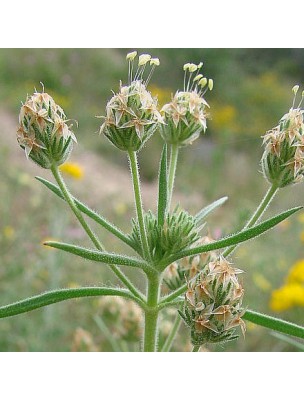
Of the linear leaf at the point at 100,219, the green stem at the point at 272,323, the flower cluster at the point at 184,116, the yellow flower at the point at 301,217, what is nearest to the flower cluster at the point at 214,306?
the green stem at the point at 272,323

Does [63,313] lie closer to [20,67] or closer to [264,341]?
[264,341]

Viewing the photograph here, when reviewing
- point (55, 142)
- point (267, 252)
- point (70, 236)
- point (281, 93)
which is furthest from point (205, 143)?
point (55, 142)

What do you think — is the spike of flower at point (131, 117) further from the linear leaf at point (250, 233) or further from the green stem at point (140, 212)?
the linear leaf at point (250, 233)

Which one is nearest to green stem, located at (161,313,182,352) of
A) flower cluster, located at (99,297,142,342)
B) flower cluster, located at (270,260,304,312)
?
flower cluster, located at (99,297,142,342)

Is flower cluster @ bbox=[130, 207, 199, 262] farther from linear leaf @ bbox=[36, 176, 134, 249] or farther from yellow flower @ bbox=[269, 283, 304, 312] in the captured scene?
yellow flower @ bbox=[269, 283, 304, 312]

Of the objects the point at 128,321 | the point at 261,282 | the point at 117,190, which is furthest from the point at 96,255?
the point at 117,190

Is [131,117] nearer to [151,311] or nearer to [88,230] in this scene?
[88,230]
